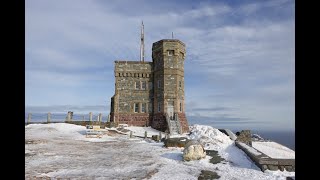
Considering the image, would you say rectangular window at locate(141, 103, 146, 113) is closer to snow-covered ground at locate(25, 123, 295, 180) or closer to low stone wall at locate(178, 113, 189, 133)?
low stone wall at locate(178, 113, 189, 133)

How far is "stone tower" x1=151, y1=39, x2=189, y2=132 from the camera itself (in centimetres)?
3878

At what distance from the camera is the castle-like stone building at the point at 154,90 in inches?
1532

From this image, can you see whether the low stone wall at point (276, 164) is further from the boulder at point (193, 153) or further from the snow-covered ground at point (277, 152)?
the snow-covered ground at point (277, 152)

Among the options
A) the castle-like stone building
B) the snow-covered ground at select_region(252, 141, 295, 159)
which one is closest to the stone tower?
the castle-like stone building

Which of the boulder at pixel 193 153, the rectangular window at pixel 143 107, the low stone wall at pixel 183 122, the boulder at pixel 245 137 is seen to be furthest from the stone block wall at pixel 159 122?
the boulder at pixel 193 153

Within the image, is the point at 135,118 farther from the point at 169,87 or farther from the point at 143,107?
the point at 169,87

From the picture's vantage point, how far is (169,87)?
38906 mm

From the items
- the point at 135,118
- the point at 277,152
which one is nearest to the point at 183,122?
the point at 135,118

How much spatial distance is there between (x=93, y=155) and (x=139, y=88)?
80.1ft

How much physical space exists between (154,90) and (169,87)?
3.05 m
